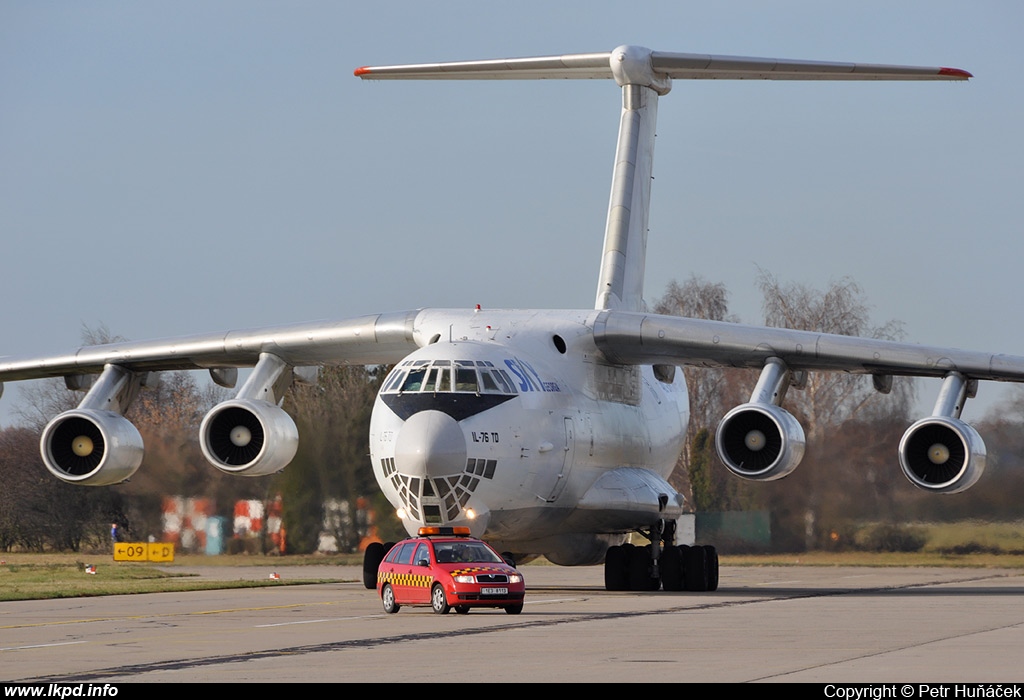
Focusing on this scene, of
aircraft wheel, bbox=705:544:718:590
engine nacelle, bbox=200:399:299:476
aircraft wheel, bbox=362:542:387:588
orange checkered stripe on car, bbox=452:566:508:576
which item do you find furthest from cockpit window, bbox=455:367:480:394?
aircraft wheel, bbox=705:544:718:590

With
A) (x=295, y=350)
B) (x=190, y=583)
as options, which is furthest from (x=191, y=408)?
(x=295, y=350)

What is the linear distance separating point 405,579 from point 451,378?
2.66m

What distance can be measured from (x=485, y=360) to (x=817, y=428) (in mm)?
10638

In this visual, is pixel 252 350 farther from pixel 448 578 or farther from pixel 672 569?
pixel 448 578

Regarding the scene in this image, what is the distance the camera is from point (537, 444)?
17.3 meters

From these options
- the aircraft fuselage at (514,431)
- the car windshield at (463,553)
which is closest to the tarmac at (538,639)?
the car windshield at (463,553)

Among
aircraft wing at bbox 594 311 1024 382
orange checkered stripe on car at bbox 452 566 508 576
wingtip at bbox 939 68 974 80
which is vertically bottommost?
orange checkered stripe on car at bbox 452 566 508 576

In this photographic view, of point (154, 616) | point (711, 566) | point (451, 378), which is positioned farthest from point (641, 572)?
point (154, 616)

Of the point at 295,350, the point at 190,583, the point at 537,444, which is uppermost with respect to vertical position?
the point at 295,350

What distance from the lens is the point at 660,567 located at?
19.4 m

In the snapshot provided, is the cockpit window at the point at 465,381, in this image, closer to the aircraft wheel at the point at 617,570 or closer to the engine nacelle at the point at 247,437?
the engine nacelle at the point at 247,437

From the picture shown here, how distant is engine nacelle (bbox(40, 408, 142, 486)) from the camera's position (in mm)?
19406

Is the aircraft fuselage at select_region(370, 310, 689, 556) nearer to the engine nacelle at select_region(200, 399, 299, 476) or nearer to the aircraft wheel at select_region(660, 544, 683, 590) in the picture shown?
the aircraft wheel at select_region(660, 544, 683, 590)
